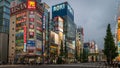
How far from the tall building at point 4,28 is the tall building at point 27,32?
5.15 m

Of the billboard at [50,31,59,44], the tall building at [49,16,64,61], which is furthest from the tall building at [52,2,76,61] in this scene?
the billboard at [50,31,59,44]

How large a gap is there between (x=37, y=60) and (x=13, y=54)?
48.0ft

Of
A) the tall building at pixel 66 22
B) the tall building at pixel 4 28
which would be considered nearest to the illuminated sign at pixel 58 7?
the tall building at pixel 66 22

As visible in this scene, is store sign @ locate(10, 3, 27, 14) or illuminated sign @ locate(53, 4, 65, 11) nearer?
store sign @ locate(10, 3, 27, 14)

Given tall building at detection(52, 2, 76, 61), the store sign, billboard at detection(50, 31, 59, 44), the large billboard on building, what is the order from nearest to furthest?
the store sign → billboard at detection(50, 31, 59, 44) → tall building at detection(52, 2, 76, 61) → the large billboard on building

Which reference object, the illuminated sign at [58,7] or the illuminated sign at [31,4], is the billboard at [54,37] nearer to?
the illuminated sign at [31,4]

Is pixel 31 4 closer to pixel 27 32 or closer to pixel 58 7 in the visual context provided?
pixel 27 32

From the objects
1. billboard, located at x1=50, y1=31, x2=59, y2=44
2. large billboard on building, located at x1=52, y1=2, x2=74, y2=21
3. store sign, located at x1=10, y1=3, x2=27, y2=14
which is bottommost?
billboard, located at x1=50, y1=31, x2=59, y2=44

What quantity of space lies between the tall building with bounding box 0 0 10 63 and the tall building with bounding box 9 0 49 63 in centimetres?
515

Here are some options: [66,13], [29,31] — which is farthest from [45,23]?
[66,13]

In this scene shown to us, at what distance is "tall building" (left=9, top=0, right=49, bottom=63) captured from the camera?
382ft

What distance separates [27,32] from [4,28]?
24055mm

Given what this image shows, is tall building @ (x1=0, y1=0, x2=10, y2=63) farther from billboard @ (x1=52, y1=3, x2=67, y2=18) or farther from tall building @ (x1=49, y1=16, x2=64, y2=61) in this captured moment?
billboard @ (x1=52, y1=3, x2=67, y2=18)

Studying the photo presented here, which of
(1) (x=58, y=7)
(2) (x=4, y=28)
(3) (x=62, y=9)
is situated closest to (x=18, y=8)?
(2) (x=4, y=28)
